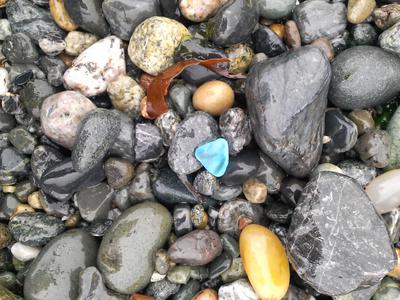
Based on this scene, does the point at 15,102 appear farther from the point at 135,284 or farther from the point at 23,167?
the point at 135,284

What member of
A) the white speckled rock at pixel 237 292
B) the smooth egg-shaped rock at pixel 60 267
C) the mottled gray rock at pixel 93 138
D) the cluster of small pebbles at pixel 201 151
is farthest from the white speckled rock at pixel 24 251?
the white speckled rock at pixel 237 292

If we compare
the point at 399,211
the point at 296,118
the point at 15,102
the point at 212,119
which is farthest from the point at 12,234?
the point at 399,211

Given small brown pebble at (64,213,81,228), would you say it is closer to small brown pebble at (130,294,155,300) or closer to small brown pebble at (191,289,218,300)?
small brown pebble at (130,294,155,300)

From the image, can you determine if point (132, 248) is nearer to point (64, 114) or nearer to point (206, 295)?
point (206, 295)

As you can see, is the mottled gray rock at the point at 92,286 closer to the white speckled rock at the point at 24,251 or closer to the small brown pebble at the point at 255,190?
the white speckled rock at the point at 24,251

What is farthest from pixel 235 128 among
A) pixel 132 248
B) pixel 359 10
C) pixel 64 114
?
pixel 359 10

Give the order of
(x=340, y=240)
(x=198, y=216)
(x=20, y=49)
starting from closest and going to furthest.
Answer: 1. (x=340, y=240)
2. (x=198, y=216)
3. (x=20, y=49)

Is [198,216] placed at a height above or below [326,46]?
below
